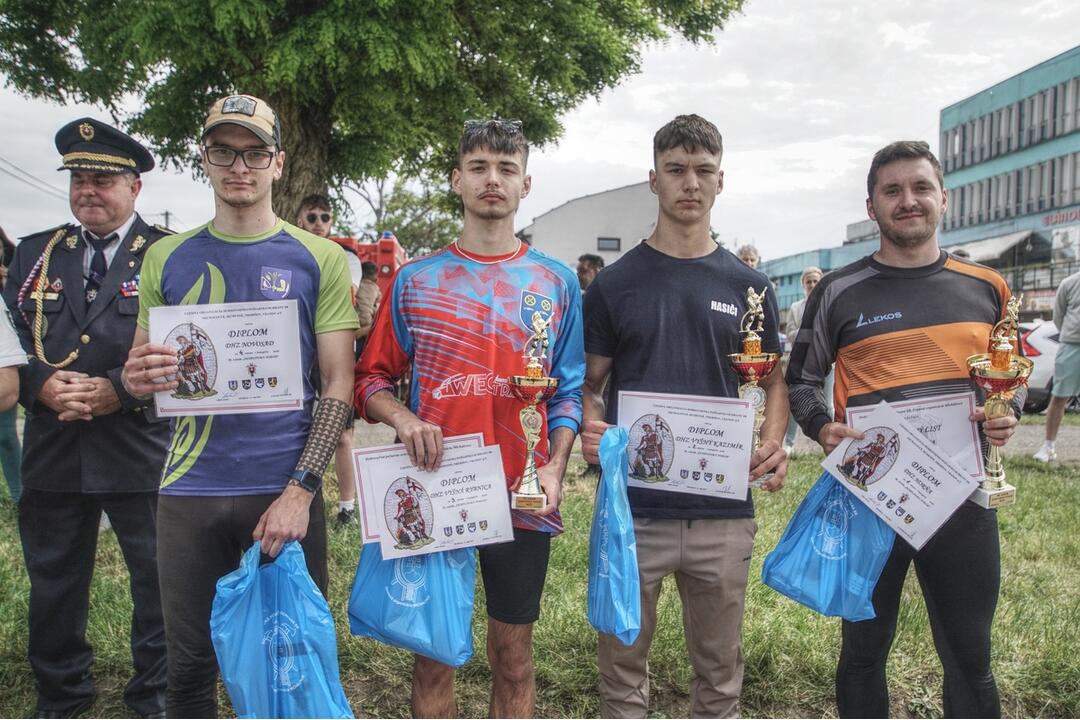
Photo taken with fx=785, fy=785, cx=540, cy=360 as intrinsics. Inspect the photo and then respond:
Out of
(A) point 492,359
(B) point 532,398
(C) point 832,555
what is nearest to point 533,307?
(A) point 492,359

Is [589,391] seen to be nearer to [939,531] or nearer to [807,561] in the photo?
[807,561]

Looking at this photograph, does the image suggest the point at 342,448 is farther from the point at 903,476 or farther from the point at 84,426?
the point at 903,476

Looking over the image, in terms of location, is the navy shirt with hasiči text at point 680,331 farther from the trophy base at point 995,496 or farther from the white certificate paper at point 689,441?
the trophy base at point 995,496

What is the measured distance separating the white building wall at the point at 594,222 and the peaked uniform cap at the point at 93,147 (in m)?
41.9

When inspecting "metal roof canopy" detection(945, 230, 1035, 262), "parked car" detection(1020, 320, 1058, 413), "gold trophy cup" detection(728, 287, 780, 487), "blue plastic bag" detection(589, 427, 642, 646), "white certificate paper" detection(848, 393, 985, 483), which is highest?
"metal roof canopy" detection(945, 230, 1035, 262)

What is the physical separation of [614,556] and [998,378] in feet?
4.18

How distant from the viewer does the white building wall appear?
45.0 m

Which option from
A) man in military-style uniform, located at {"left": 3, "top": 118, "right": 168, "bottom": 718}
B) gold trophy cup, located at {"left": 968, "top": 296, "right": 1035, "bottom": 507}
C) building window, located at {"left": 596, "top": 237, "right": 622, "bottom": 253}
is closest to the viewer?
gold trophy cup, located at {"left": 968, "top": 296, "right": 1035, "bottom": 507}

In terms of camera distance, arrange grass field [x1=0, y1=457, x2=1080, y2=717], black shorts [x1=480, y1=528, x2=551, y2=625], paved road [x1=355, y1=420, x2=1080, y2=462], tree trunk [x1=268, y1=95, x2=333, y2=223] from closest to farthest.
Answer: black shorts [x1=480, y1=528, x2=551, y2=625] < grass field [x1=0, y1=457, x2=1080, y2=717] < paved road [x1=355, y1=420, x2=1080, y2=462] < tree trunk [x1=268, y1=95, x2=333, y2=223]

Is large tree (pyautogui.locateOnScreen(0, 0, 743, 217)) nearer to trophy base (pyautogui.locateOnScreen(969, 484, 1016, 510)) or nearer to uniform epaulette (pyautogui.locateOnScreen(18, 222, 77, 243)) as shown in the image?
uniform epaulette (pyautogui.locateOnScreen(18, 222, 77, 243))

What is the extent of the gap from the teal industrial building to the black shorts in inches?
1168

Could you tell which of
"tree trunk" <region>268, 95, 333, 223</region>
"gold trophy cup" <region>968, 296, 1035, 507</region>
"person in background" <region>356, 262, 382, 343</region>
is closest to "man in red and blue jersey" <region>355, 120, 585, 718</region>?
"gold trophy cup" <region>968, 296, 1035, 507</region>

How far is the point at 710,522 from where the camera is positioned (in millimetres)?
2660

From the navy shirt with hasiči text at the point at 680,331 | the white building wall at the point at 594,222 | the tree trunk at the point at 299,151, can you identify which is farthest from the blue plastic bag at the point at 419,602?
the white building wall at the point at 594,222
